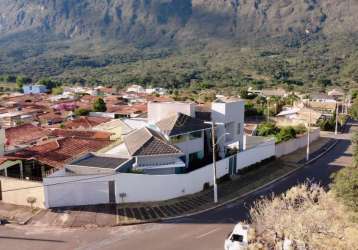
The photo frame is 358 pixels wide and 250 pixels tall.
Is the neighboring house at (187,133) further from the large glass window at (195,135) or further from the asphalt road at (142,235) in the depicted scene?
the asphalt road at (142,235)

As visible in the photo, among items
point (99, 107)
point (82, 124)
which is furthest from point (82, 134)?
point (99, 107)

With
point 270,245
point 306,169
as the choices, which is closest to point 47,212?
point 270,245

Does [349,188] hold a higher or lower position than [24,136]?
higher

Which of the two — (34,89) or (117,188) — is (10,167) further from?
(34,89)

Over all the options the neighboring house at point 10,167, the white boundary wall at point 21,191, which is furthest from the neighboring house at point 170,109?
the white boundary wall at point 21,191

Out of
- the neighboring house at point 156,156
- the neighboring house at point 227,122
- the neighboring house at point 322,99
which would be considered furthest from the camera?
the neighboring house at point 322,99

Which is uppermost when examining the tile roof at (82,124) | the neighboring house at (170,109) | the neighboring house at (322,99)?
the neighboring house at (170,109)

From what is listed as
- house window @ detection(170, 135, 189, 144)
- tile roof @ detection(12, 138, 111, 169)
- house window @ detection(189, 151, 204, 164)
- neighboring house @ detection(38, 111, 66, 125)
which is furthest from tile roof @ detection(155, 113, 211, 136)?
neighboring house @ detection(38, 111, 66, 125)
